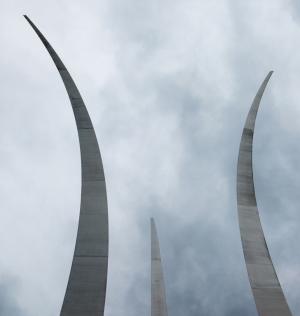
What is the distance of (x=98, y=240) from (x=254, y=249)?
7.64 m

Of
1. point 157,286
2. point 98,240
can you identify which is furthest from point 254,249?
point 157,286

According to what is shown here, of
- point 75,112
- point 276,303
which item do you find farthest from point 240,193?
point 75,112

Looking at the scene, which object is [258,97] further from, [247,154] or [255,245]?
[255,245]

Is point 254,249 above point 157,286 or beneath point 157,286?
beneath

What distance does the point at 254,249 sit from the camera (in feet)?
62.4

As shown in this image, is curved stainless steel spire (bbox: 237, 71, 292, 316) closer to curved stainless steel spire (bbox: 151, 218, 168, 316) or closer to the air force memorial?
the air force memorial

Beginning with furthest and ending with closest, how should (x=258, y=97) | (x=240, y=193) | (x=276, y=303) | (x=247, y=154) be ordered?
(x=258, y=97) < (x=247, y=154) < (x=240, y=193) < (x=276, y=303)

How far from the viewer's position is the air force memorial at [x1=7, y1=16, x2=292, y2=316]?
1398 cm

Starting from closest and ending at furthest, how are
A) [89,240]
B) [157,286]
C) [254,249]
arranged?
1. [89,240]
2. [254,249]
3. [157,286]

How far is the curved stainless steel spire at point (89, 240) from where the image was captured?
13.8 metres

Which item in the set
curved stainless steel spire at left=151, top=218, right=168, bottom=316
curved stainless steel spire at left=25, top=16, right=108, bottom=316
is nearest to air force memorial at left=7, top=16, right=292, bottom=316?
curved stainless steel spire at left=25, top=16, right=108, bottom=316

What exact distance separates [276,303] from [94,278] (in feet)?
25.6

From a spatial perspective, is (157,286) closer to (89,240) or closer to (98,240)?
(98,240)

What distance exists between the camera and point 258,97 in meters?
25.6
